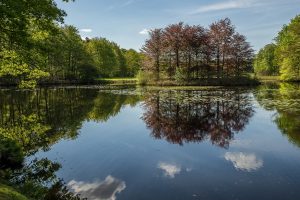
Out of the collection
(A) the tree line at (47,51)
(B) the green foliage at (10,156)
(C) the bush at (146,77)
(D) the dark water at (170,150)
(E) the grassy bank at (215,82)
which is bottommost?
(D) the dark water at (170,150)

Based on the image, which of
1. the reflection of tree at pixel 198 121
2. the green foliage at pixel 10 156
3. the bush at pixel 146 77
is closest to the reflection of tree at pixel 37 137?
the green foliage at pixel 10 156

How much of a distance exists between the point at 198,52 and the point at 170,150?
155 feet

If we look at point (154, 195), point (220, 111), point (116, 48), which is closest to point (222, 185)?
point (154, 195)

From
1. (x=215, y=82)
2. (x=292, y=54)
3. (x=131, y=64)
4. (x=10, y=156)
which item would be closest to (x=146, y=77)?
(x=215, y=82)

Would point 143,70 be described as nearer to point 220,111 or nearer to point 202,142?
point 220,111

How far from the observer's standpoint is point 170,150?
13.3 metres

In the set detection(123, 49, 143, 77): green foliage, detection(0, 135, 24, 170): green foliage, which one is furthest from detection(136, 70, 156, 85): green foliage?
detection(123, 49, 143, 77): green foliage

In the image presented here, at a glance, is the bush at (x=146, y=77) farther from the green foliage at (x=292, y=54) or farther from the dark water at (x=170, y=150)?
the dark water at (x=170, y=150)

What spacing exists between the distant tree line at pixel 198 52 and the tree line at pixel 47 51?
964cm

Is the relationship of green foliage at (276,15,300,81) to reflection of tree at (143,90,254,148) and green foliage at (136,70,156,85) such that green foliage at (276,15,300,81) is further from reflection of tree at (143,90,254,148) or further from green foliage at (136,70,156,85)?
reflection of tree at (143,90,254,148)

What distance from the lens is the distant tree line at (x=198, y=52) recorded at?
5747 centimetres

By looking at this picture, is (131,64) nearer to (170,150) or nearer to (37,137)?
(37,137)

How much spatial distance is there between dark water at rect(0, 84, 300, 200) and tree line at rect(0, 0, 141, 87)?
379 centimetres

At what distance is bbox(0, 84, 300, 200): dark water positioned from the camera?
8961 mm
